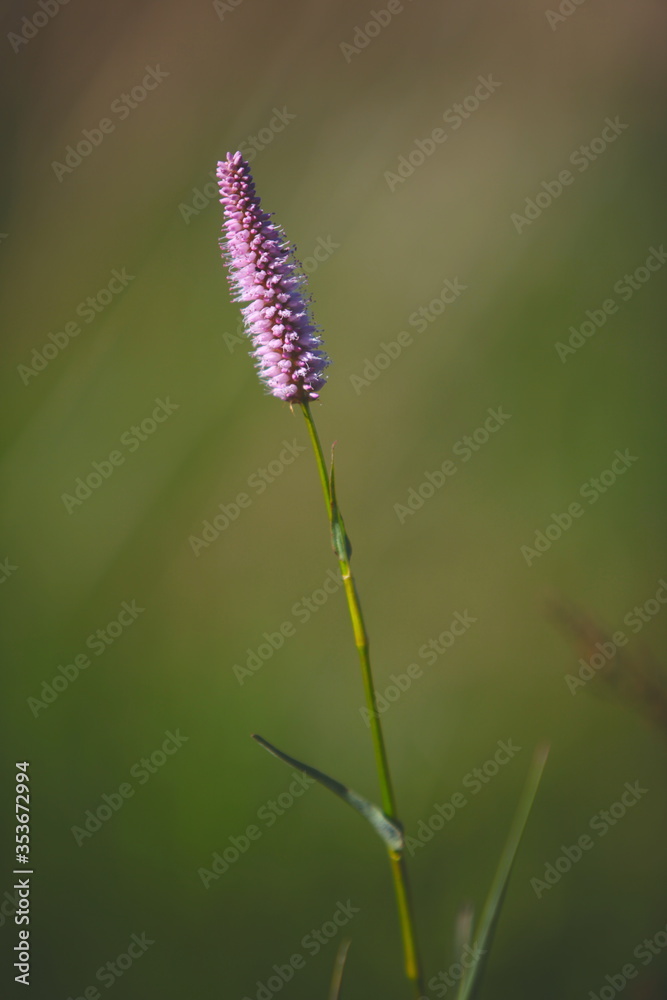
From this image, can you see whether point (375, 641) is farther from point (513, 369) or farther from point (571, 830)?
point (513, 369)

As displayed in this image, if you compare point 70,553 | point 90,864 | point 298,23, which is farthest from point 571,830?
point 298,23
